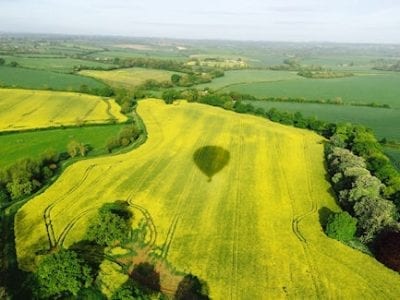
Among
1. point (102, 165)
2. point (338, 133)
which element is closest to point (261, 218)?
point (102, 165)

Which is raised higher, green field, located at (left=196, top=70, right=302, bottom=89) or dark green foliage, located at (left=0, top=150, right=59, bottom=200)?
dark green foliage, located at (left=0, top=150, right=59, bottom=200)

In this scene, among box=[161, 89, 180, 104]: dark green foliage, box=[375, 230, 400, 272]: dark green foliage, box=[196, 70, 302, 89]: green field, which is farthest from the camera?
box=[196, 70, 302, 89]: green field

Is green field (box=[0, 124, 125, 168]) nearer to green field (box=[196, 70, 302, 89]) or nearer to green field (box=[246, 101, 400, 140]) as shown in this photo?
green field (box=[246, 101, 400, 140])

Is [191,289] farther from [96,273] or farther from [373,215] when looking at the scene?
[373,215]

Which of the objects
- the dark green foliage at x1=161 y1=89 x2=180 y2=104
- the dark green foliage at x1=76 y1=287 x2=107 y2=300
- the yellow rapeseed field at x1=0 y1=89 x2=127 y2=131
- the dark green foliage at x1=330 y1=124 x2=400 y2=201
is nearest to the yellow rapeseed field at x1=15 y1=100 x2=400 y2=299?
the dark green foliage at x1=330 y1=124 x2=400 y2=201

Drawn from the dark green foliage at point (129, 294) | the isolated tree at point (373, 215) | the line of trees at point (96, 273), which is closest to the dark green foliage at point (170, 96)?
the line of trees at point (96, 273)

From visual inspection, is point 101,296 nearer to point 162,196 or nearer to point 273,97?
point 162,196
